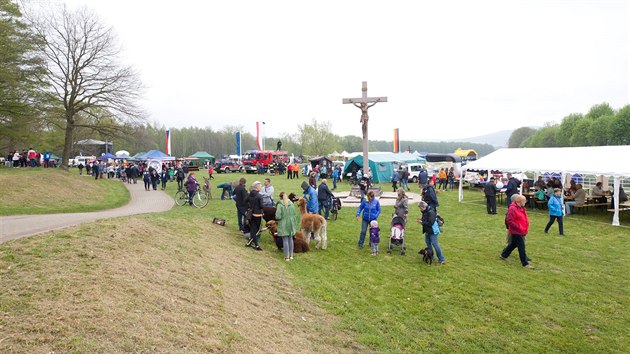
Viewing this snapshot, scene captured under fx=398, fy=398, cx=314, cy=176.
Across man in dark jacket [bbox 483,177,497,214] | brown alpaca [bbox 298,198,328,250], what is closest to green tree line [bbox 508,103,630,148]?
man in dark jacket [bbox 483,177,497,214]

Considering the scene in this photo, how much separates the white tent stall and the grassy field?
4.93 m

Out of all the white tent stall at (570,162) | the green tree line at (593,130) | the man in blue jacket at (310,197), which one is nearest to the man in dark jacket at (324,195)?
the man in blue jacket at (310,197)

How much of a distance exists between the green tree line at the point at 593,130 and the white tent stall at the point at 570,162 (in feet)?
167

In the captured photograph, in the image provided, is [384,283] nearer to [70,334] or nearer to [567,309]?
[567,309]

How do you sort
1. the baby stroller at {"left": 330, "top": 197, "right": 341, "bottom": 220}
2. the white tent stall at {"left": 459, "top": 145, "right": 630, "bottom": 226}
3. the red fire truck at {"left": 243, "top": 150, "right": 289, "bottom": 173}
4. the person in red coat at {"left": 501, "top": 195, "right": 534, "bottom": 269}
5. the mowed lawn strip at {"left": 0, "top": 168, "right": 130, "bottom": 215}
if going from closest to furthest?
1. the person in red coat at {"left": 501, "top": 195, "right": 534, "bottom": 269}
2. the mowed lawn strip at {"left": 0, "top": 168, "right": 130, "bottom": 215}
3. the baby stroller at {"left": 330, "top": 197, "right": 341, "bottom": 220}
4. the white tent stall at {"left": 459, "top": 145, "right": 630, "bottom": 226}
5. the red fire truck at {"left": 243, "top": 150, "right": 289, "bottom": 173}

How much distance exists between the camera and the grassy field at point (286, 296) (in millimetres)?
4270

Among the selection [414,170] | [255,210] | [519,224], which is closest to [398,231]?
[519,224]

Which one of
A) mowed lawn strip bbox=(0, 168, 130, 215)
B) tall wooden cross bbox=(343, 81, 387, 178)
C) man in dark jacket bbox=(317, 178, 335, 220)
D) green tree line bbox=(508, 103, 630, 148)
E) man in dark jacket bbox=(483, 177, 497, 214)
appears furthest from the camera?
green tree line bbox=(508, 103, 630, 148)

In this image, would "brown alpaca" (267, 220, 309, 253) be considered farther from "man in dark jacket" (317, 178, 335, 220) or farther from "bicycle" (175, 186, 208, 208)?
"bicycle" (175, 186, 208, 208)

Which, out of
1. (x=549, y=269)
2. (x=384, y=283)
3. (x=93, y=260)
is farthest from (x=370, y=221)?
(x=93, y=260)

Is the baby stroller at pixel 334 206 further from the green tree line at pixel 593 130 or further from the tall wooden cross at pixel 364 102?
the green tree line at pixel 593 130

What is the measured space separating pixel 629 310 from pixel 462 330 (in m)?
3.21

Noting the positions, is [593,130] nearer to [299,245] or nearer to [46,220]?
[299,245]

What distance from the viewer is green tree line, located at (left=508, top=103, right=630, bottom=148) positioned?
5897 cm
